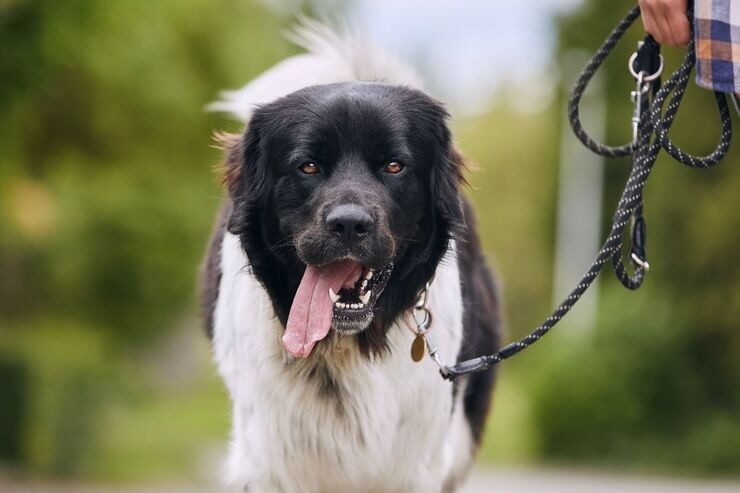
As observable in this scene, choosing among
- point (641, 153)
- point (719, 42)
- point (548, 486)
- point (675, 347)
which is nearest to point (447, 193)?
point (641, 153)

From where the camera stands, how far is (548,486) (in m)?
14.0

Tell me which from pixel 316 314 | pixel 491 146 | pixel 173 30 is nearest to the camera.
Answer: pixel 316 314

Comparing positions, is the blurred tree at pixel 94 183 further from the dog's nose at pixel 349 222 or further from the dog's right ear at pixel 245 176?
the dog's nose at pixel 349 222

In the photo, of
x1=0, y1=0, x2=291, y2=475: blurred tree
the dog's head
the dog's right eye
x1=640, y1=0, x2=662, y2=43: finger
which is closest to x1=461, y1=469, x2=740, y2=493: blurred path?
x1=0, y1=0, x2=291, y2=475: blurred tree

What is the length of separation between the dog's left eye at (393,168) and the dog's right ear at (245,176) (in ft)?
1.51

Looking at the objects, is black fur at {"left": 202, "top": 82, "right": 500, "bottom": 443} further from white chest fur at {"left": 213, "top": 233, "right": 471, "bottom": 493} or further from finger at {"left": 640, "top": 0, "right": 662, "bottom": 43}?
finger at {"left": 640, "top": 0, "right": 662, "bottom": 43}

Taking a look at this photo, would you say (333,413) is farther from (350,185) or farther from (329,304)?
(350,185)

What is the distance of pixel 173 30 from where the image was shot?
16.3 meters

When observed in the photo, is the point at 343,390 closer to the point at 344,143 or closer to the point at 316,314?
the point at 316,314

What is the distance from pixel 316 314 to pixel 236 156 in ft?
2.58

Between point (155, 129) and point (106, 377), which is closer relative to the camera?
point (106, 377)

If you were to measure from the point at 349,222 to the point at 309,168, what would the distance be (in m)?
0.39

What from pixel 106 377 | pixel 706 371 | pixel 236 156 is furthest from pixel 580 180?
pixel 236 156

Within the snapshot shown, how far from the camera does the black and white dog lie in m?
3.90
